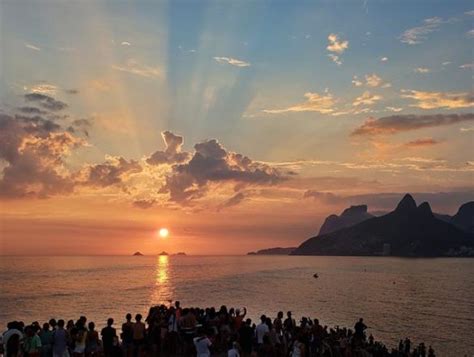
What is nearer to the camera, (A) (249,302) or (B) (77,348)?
(B) (77,348)

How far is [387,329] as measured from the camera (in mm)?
54719

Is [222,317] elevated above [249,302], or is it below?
above

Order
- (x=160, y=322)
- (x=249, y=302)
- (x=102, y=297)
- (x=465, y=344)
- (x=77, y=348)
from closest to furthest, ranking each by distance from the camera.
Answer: (x=77, y=348)
(x=160, y=322)
(x=465, y=344)
(x=249, y=302)
(x=102, y=297)

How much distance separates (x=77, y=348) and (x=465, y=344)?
41.7 m

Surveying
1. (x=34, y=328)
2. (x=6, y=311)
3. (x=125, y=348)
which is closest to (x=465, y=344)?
(x=125, y=348)

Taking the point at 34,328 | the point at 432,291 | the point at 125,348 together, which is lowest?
the point at 432,291

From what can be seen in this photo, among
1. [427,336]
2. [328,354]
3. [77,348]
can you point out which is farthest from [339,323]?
[77,348]

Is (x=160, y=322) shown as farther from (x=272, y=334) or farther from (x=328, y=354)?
(x=328, y=354)

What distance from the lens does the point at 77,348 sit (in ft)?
53.9

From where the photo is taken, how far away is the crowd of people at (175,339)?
1593 centimetres

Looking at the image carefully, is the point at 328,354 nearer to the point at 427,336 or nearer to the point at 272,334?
the point at 272,334

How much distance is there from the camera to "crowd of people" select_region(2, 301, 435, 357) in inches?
627

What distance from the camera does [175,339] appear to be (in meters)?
20.1

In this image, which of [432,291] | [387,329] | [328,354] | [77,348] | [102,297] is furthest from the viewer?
[432,291]
